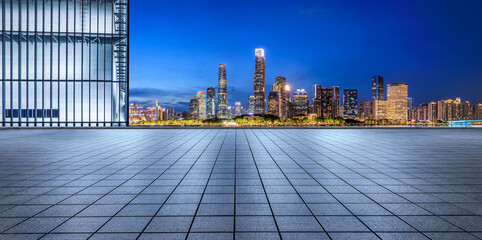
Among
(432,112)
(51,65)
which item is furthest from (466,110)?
(51,65)

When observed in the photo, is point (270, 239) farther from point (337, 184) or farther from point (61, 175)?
point (61, 175)

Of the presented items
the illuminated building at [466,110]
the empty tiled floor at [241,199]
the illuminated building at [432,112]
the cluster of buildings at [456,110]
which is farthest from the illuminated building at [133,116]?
the illuminated building at [432,112]

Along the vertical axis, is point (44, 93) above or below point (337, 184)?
above

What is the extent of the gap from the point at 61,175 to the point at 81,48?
3012 cm

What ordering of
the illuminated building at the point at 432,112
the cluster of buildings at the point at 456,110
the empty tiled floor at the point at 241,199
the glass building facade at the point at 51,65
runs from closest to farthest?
1. the empty tiled floor at the point at 241,199
2. the glass building facade at the point at 51,65
3. the cluster of buildings at the point at 456,110
4. the illuminated building at the point at 432,112

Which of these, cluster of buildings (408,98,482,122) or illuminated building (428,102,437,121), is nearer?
cluster of buildings (408,98,482,122)

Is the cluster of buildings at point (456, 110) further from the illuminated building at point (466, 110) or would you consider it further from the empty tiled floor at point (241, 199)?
the empty tiled floor at point (241, 199)

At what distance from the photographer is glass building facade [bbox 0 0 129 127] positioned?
1214 inches

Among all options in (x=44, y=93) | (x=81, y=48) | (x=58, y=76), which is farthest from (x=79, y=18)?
(x=44, y=93)

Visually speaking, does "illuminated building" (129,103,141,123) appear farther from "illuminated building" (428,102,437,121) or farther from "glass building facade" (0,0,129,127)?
"illuminated building" (428,102,437,121)

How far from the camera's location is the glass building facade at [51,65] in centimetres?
3083

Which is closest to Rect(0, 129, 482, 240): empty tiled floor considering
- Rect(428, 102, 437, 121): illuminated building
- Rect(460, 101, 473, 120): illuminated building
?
Rect(460, 101, 473, 120): illuminated building

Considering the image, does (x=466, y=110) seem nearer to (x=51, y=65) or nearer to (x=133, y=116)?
(x=133, y=116)

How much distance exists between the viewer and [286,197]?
5523 mm
